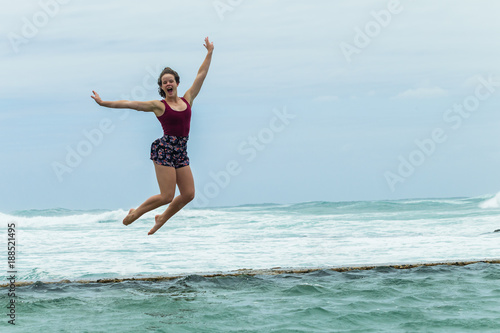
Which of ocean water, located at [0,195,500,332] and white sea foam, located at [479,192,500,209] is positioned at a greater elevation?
ocean water, located at [0,195,500,332]

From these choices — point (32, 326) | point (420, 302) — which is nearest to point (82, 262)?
point (32, 326)

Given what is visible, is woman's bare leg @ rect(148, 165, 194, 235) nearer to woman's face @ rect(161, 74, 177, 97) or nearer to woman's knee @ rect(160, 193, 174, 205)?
woman's knee @ rect(160, 193, 174, 205)

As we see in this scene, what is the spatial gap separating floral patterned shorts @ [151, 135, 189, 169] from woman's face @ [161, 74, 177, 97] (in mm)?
473

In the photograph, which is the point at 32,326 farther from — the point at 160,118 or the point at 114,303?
the point at 160,118

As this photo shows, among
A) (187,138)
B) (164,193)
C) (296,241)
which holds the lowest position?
(296,241)

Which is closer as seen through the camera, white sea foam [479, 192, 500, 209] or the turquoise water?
the turquoise water

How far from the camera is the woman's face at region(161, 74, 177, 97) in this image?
22.1 ft

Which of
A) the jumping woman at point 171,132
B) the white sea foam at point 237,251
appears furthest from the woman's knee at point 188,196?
the white sea foam at point 237,251

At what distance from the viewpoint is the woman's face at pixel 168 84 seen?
6746 mm

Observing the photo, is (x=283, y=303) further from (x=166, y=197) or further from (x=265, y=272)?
(x=265, y=272)

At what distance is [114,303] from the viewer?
23.7 feet

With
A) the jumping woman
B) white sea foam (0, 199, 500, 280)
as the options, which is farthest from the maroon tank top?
white sea foam (0, 199, 500, 280)

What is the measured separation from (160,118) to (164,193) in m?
0.84

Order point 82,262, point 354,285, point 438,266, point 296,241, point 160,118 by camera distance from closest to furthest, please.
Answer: point 160,118
point 354,285
point 438,266
point 82,262
point 296,241
